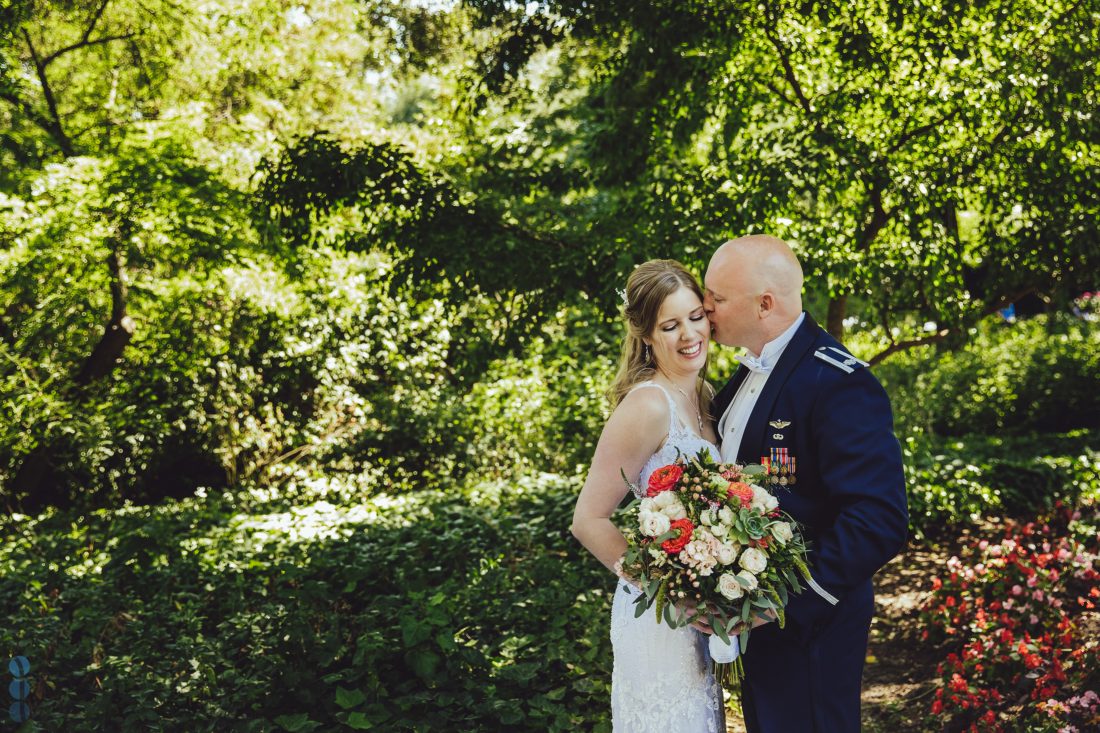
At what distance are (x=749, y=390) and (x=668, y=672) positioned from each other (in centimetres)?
97

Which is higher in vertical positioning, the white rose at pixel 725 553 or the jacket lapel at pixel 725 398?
the jacket lapel at pixel 725 398

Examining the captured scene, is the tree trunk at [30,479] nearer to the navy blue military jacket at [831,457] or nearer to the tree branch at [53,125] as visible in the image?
the tree branch at [53,125]

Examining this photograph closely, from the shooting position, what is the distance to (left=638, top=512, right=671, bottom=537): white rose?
2.20 m

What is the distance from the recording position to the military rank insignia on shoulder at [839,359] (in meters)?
2.44

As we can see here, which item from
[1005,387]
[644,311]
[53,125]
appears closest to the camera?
[644,311]

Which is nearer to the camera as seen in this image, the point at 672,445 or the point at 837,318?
the point at 672,445

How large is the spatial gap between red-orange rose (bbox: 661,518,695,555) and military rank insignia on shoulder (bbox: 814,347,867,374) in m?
0.69

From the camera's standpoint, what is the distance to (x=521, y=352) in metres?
6.05

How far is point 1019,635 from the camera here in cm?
490

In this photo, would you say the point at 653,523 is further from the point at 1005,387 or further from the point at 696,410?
the point at 1005,387

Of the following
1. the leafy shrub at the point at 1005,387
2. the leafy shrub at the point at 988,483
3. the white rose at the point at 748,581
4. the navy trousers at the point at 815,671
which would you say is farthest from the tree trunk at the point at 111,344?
the leafy shrub at the point at 1005,387

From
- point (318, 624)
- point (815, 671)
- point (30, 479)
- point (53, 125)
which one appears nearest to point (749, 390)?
point (815, 671)

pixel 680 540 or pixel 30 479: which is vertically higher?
pixel 30 479

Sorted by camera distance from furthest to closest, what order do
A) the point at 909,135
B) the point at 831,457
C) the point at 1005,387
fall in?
the point at 1005,387 < the point at 909,135 < the point at 831,457
